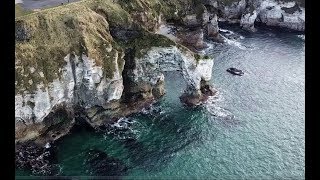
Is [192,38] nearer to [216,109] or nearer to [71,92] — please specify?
[216,109]

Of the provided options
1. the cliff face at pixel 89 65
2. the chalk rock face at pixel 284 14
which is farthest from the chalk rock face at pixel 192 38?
the chalk rock face at pixel 284 14

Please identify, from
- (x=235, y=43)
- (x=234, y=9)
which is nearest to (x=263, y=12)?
(x=234, y=9)

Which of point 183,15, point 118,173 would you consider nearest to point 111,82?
point 118,173

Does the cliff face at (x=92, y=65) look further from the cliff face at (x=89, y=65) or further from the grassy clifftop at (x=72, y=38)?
the grassy clifftop at (x=72, y=38)

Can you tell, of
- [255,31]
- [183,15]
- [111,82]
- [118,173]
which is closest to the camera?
[118,173]

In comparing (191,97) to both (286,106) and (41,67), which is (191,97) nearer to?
(286,106)

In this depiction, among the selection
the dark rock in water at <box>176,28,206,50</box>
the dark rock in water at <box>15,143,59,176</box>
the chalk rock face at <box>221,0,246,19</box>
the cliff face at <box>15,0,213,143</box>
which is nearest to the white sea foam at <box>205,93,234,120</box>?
the cliff face at <box>15,0,213,143</box>
